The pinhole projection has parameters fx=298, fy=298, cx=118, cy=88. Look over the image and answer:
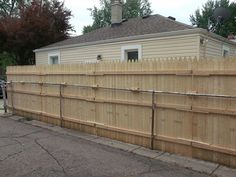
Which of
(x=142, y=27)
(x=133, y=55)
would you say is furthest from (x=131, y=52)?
(x=142, y=27)

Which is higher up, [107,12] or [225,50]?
[107,12]

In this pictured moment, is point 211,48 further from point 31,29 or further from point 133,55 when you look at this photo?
point 31,29

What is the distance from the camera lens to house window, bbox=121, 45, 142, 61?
40.3 feet

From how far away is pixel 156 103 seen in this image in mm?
6055

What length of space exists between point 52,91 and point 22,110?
84.4 inches

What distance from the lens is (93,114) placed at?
752 centimetres

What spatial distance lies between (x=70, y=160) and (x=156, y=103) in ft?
6.66

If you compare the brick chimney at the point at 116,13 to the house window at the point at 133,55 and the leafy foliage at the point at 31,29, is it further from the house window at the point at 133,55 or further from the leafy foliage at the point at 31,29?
the leafy foliage at the point at 31,29

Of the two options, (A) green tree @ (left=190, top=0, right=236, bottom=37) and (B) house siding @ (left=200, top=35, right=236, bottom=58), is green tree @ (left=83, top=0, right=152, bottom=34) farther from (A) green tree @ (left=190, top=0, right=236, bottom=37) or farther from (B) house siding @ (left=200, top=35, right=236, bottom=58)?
(B) house siding @ (left=200, top=35, right=236, bottom=58)

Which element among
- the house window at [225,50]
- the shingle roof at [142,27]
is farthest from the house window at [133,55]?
the house window at [225,50]

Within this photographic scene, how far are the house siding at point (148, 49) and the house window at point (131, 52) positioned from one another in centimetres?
15

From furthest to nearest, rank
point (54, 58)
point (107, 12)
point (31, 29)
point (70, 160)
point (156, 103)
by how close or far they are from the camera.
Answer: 1. point (107, 12)
2. point (31, 29)
3. point (54, 58)
4. point (156, 103)
5. point (70, 160)

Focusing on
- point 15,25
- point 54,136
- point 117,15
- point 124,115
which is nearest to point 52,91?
point 54,136

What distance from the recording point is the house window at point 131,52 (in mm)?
12281
